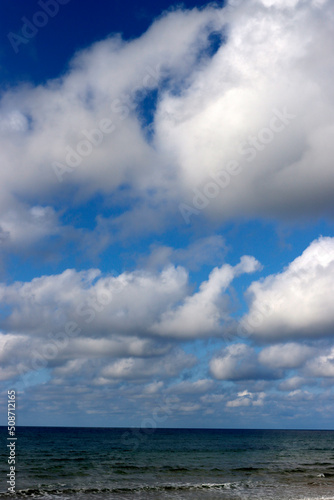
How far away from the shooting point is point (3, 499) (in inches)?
1249

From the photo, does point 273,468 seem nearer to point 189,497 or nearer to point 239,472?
Answer: point 239,472

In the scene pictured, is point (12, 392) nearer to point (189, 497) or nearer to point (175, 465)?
point (189, 497)

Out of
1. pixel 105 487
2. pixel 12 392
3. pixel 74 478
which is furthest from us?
pixel 74 478

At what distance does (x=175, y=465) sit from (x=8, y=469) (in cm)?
2175

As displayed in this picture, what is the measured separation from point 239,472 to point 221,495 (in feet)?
56.5

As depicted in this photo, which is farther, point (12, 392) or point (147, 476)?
point (147, 476)

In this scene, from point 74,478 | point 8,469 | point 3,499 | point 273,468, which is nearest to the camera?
point 3,499

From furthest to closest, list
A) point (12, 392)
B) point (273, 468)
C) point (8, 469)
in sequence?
point (273, 468) → point (8, 469) → point (12, 392)

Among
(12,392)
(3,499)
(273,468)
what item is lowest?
(273,468)

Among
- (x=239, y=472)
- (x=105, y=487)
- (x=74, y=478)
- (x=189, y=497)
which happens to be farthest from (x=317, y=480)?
(x=74, y=478)

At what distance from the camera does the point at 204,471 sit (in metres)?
50.5

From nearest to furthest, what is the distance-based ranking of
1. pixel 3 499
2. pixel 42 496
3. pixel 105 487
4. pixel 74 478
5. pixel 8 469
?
1. pixel 3 499
2. pixel 42 496
3. pixel 105 487
4. pixel 74 478
5. pixel 8 469

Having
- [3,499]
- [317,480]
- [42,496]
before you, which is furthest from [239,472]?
[3,499]

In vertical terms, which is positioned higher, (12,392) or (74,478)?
(12,392)
